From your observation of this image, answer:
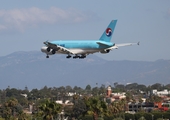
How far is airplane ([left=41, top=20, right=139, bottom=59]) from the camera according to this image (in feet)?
374

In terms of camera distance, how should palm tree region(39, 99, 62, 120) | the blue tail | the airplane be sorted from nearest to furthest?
the airplane
the blue tail
palm tree region(39, 99, 62, 120)

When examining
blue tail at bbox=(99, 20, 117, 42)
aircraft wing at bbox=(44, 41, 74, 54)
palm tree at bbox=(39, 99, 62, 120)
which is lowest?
palm tree at bbox=(39, 99, 62, 120)

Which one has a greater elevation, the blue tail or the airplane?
the blue tail

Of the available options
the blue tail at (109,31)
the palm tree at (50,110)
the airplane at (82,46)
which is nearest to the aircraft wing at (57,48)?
the airplane at (82,46)

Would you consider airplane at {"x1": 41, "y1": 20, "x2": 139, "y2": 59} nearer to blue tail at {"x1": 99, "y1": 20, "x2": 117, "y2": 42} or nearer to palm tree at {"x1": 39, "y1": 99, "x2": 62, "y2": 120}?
blue tail at {"x1": 99, "y1": 20, "x2": 117, "y2": 42}

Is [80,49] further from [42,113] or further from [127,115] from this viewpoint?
[127,115]

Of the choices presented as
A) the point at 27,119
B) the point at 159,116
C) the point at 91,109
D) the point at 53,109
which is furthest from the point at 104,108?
the point at 159,116

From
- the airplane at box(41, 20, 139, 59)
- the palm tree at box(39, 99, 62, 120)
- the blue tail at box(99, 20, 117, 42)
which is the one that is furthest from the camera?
the palm tree at box(39, 99, 62, 120)

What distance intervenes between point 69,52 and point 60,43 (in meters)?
4.18

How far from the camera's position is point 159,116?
6900 inches

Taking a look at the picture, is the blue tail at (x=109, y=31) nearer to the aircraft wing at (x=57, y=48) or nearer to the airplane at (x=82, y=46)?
the airplane at (x=82, y=46)

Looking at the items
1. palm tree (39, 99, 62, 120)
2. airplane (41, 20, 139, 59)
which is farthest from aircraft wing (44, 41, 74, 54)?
palm tree (39, 99, 62, 120)

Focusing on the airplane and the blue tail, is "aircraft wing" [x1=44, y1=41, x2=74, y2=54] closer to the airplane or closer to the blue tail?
the airplane

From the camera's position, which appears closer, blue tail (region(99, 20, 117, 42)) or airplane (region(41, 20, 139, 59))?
airplane (region(41, 20, 139, 59))
